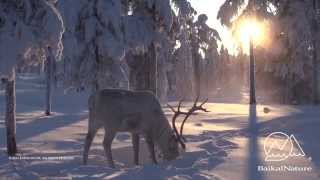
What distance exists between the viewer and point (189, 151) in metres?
15.9

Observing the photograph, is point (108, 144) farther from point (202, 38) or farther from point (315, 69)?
point (202, 38)

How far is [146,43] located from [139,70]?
4930 millimetres

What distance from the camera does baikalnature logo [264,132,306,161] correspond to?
13820 mm

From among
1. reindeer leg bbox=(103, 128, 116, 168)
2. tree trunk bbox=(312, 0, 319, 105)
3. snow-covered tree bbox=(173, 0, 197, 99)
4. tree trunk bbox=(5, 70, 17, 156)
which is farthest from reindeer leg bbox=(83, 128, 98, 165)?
tree trunk bbox=(312, 0, 319, 105)

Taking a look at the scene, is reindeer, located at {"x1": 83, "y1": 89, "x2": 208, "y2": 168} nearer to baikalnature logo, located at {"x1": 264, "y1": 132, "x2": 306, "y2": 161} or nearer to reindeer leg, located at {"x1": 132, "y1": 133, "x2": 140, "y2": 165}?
reindeer leg, located at {"x1": 132, "y1": 133, "x2": 140, "y2": 165}

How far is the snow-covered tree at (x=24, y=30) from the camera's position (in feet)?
40.7

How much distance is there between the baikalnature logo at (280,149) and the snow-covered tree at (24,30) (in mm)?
5663

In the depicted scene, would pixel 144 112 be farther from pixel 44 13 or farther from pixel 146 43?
pixel 146 43

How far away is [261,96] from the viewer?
2191 inches

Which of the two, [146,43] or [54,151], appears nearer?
[54,151]

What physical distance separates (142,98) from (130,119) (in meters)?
0.61

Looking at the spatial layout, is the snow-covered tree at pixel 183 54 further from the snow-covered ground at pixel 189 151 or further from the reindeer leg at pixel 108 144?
the reindeer leg at pixel 108 144

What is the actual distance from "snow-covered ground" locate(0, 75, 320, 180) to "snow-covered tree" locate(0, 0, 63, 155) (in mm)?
2408

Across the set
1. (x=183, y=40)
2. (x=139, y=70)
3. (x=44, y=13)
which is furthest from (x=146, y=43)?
(x=44, y=13)
